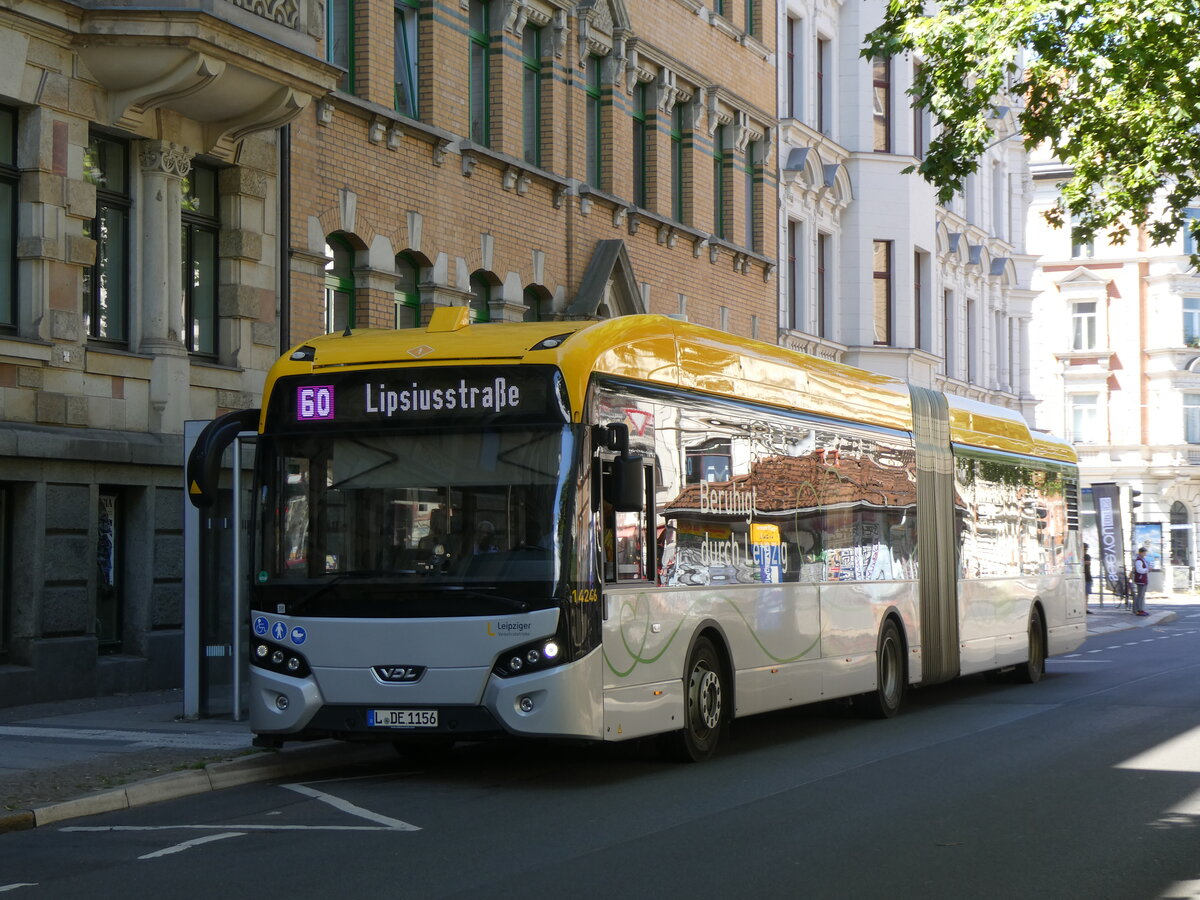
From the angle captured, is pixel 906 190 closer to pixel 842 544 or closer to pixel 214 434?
pixel 842 544

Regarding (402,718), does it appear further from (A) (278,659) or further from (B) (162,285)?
(B) (162,285)

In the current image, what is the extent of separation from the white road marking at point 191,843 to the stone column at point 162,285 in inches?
361

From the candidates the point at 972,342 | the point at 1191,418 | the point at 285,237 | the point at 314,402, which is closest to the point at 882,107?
the point at 972,342

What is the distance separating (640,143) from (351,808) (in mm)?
21177

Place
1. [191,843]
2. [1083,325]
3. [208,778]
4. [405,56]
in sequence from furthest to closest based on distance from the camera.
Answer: [1083,325] → [405,56] → [208,778] → [191,843]

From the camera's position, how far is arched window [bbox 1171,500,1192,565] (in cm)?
7112

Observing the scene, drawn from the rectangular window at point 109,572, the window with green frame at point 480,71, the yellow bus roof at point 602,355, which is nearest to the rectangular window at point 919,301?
the window with green frame at point 480,71

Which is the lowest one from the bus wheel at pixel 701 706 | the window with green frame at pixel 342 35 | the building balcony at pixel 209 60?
the bus wheel at pixel 701 706

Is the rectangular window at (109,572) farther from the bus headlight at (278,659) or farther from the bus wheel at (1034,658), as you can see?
the bus wheel at (1034,658)

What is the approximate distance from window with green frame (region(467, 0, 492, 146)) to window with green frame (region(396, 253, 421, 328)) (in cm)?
254

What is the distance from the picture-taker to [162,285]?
1855cm

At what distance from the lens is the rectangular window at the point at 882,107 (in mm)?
41406

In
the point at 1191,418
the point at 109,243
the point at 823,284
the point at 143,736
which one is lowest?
the point at 143,736

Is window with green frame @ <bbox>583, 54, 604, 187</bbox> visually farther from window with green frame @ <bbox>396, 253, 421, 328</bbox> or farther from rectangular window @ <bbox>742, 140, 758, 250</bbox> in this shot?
rectangular window @ <bbox>742, 140, 758, 250</bbox>
